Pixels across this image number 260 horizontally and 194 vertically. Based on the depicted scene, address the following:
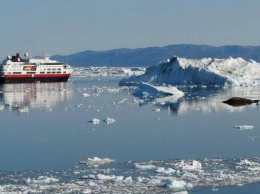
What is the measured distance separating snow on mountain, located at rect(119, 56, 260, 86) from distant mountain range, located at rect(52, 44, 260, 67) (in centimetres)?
9905

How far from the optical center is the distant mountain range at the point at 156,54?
146 meters

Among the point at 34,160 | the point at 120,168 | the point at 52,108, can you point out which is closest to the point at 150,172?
the point at 120,168

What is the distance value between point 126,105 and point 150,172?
1264 cm

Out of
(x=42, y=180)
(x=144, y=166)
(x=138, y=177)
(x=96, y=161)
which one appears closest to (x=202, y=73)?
(x=96, y=161)

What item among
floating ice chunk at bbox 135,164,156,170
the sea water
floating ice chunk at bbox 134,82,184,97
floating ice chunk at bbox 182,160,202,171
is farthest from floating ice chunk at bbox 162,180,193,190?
floating ice chunk at bbox 134,82,184,97

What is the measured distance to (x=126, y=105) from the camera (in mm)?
20734

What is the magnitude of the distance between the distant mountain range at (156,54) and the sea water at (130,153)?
124696 millimetres

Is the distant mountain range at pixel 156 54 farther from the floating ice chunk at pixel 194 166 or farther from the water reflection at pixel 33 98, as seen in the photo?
the floating ice chunk at pixel 194 166

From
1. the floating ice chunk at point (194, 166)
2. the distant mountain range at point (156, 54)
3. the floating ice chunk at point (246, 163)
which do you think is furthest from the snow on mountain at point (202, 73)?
the distant mountain range at point (156, 54)

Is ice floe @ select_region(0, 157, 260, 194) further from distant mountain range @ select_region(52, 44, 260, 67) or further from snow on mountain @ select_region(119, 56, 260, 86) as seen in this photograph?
distant mountain range @ select_region(52, 44, 260, 67)

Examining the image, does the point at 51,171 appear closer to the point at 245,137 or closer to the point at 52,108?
the point at 245,137

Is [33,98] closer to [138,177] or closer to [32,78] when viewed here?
[138,177]

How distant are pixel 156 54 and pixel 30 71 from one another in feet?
344

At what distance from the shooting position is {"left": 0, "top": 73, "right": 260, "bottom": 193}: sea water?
7355mm
